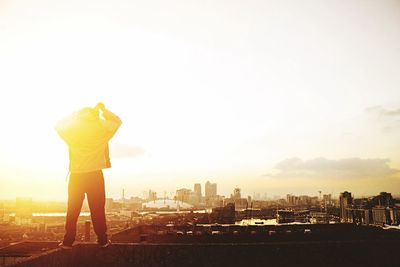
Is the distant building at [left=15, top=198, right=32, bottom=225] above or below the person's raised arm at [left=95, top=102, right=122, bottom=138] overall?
below

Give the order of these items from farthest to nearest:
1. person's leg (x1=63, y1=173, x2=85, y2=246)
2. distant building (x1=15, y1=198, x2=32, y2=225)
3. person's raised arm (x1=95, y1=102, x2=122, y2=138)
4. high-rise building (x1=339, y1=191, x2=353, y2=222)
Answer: distant building (x1=15, y1=198, x2=32, y2=225) < high-rise building (x1=339, y1=191, x2=353, y2=222) < person's raised arm (x1=95, y1=102, x2=122, y2=138) < person's leg (x1=63, y1=173, x2=85, y2=246)

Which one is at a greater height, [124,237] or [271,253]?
[271,253]

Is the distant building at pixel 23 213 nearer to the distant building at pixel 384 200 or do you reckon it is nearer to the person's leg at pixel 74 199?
the distant building at pixel 384 200

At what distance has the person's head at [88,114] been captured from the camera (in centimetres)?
417

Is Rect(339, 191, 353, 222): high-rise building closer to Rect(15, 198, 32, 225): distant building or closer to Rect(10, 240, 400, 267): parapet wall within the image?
Rect(10, 240, 400, 267): parapet wall

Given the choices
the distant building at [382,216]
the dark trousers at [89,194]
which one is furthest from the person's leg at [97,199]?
the distant building at [382,216]

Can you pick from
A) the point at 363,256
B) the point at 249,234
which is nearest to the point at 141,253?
the point at 363,256

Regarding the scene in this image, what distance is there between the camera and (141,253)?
330cm

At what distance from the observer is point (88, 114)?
4.20 m

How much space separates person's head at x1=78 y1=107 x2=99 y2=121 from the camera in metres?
4.17

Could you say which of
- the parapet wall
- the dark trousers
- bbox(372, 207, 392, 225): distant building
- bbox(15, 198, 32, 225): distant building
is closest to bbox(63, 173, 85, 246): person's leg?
the dark trousers

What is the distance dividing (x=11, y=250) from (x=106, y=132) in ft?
49.8

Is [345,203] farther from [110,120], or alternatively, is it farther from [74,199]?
[74,199]

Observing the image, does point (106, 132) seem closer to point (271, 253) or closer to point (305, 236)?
point (271, 253)
